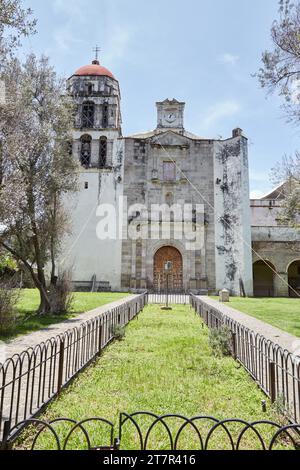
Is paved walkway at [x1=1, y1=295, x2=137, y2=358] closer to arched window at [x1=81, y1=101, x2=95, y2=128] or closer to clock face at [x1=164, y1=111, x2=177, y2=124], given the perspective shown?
arched window at [x1=81, y1=101, x2=95, y2=128]

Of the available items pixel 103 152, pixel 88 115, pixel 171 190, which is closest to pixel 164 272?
pixel 171 190

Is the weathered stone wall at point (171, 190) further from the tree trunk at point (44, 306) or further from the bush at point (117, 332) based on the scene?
the bush at point (117, 332)

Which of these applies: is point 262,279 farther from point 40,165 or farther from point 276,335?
point 40,165

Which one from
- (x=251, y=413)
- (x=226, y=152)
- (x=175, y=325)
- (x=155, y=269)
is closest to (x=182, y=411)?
(x=251, y=413)

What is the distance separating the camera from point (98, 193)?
24391mm

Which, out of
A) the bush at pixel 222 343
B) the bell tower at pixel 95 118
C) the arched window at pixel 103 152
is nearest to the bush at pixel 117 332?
the bush at pixel 222 343

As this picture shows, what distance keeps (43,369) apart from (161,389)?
1.74 m

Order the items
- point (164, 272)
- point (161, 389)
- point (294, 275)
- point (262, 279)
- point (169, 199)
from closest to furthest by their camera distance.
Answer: point (161, 389), point (164, 272), point (169, 199), point (294, 275), point (262, 279)

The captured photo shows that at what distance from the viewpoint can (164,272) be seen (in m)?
23.6

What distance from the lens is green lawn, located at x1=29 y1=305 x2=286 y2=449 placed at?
380 cm

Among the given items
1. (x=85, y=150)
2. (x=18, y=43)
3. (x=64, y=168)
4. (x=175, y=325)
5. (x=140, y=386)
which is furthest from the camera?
(x=85, y=150)

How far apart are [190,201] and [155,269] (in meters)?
5.61

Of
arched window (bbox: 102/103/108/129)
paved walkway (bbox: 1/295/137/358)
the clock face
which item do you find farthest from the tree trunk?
the clock face

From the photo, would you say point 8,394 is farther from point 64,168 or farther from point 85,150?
point 85,150
